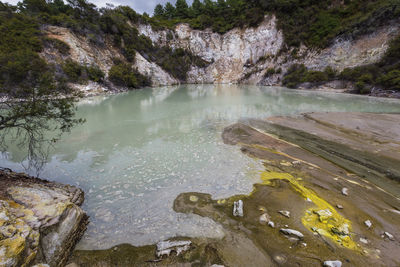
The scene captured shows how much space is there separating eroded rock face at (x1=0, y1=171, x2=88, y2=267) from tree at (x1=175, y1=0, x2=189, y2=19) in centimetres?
7516

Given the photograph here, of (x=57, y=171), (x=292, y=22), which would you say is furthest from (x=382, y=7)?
(x=57, y=171)

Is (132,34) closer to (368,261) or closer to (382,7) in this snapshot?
(382,7)

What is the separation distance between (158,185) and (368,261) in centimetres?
501

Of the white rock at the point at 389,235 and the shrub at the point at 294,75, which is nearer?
the white rock at the point at 389,235

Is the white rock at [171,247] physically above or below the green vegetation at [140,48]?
below

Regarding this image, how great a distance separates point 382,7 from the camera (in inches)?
1131

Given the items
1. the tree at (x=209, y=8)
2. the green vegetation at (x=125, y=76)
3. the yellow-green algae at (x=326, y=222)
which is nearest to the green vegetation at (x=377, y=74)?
the yellow-green algae at (x=326, y=222)

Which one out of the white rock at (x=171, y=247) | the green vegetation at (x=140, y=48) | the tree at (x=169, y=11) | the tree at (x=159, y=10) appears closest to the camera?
the white rock at (x=171, y=247)

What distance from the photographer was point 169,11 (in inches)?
2628

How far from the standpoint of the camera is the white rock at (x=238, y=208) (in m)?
4.35

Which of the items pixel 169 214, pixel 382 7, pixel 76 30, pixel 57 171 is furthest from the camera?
pixel 76 30

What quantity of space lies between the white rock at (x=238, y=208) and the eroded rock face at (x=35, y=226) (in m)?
3.46

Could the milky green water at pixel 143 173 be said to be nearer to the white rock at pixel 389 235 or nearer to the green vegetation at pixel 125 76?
the white rock at pixel 389 235

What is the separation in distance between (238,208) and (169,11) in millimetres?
79075
